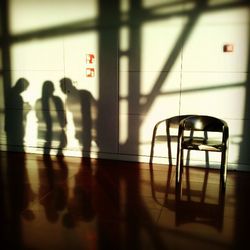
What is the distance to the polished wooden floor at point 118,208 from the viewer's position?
2.29 metres

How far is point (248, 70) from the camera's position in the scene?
3670mm

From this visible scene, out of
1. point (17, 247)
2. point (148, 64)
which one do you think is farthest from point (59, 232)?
point (148, 64)

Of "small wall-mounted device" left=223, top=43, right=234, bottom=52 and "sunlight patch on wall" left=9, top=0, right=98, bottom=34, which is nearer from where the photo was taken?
"small wall-mounted device" left=223, top=43, right=234, bottom=52

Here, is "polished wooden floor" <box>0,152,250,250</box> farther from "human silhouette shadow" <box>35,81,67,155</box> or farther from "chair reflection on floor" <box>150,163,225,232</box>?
"human silhouette shadow" <box>35,81,67,155</box>

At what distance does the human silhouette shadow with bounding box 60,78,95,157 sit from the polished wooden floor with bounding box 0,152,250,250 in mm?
478

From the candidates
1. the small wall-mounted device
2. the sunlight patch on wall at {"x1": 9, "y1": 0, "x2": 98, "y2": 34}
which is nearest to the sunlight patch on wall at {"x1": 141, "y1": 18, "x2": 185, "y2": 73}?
the small wall-mounted device

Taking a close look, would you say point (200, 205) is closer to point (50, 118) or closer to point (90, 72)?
point (90, 72)

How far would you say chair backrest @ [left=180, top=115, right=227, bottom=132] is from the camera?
3.49 metres

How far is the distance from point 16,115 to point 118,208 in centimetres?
272

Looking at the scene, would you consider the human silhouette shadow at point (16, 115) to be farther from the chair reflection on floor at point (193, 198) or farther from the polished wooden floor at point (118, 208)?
the chair reflection on floor at point (193, 198)

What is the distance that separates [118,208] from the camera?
111 inches

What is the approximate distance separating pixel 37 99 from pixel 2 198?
1923 mm

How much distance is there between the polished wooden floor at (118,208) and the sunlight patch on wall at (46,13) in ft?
6.75

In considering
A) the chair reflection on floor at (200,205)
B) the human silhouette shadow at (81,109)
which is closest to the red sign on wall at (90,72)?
the human silhouette shadow at (81,109)
